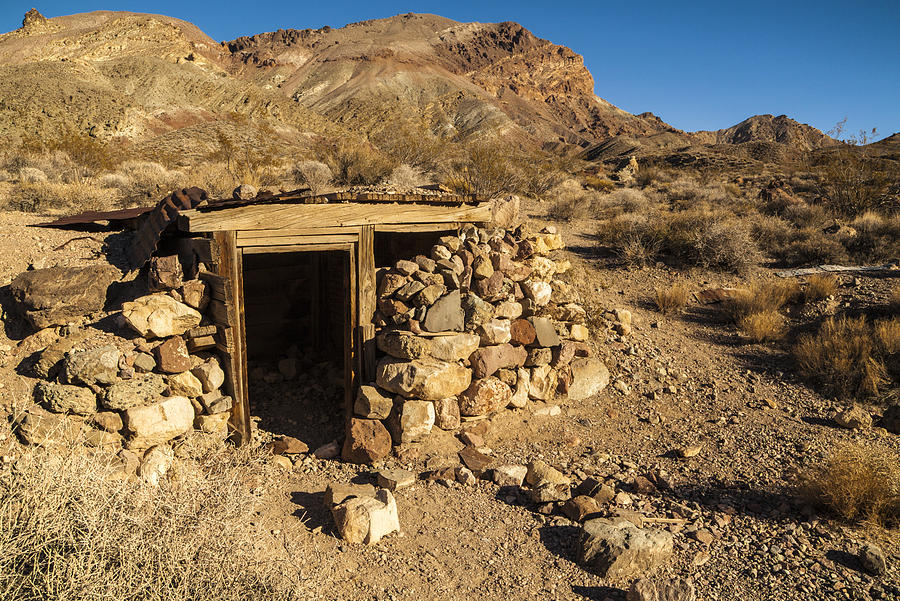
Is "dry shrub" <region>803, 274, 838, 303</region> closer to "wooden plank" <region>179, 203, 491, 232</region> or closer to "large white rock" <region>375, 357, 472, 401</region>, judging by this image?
"wooden plank" <region>179, 203, 491, 232</region>

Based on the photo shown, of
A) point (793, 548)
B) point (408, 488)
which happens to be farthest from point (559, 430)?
point (793, 548)

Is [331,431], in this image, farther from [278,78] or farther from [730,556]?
[278,78]

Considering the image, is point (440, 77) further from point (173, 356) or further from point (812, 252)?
point (173, 356)

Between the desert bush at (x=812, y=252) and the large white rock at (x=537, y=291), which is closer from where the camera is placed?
the large white rock at (x=537, y=291)

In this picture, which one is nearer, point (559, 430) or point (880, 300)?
point (559, 430)

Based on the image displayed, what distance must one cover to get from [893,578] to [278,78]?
62.2 meters

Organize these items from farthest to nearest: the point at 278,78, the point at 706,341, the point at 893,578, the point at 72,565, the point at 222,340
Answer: the point at 278,78
the point at 706,341
the point at 222,340
the point at 893,578
the point at 72,565

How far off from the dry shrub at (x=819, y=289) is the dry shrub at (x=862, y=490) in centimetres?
409

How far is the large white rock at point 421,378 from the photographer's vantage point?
15.1 ft

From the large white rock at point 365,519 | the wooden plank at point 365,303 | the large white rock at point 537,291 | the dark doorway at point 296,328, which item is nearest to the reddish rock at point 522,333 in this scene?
the large white rock at point 537,291

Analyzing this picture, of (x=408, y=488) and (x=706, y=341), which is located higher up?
(x=706, y=341)

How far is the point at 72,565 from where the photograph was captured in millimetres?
2076

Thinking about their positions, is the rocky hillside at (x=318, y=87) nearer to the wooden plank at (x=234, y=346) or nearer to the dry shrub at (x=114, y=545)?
the wooden plank at (x=234, y=346)

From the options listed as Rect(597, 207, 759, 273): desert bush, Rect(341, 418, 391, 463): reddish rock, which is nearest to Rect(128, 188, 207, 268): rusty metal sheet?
Rect(341, 418, 391, 463): reddish rock
